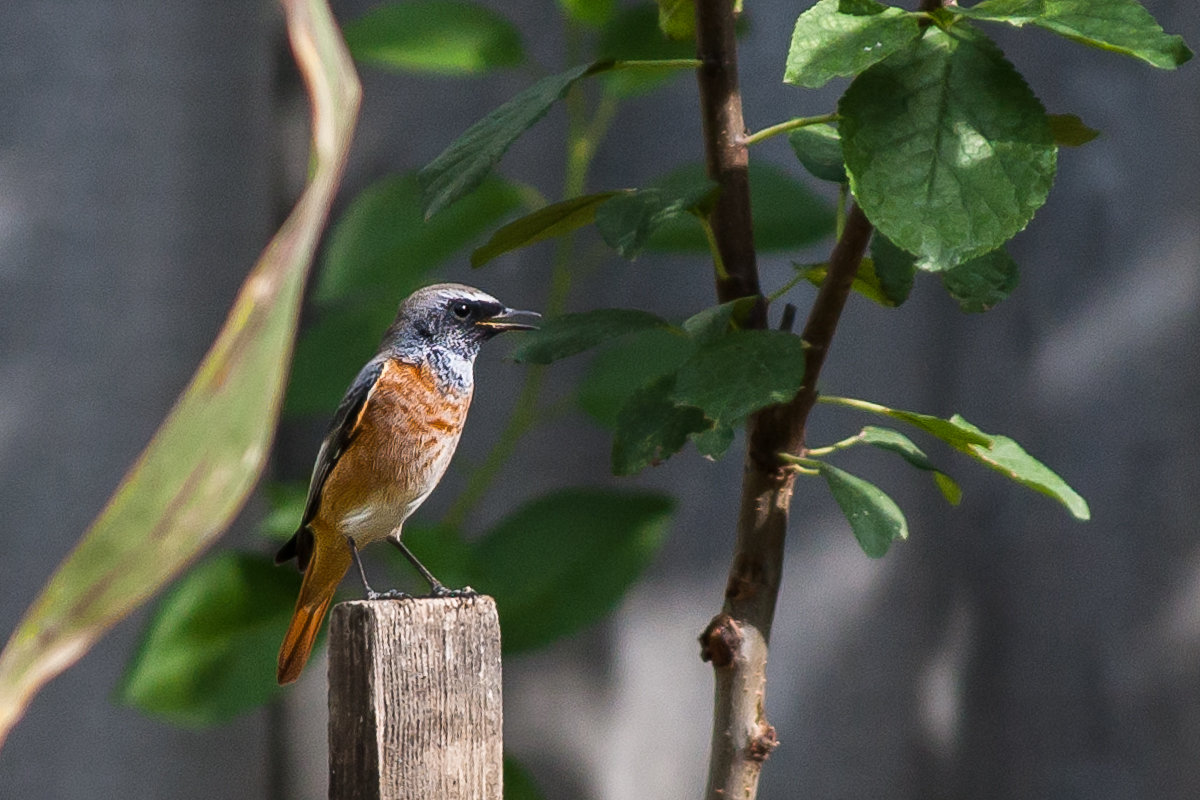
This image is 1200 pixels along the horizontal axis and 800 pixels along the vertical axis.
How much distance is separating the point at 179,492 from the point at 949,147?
1.44 feet

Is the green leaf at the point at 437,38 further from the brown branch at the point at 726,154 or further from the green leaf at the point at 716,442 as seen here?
the green leaf at the point at 716,442

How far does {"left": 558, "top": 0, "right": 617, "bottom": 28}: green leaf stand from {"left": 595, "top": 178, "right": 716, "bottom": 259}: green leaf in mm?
805

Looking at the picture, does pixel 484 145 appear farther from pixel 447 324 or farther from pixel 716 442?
pixel 447 324

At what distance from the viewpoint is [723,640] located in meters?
0.66

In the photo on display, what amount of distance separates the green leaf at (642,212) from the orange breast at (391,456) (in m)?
0.29

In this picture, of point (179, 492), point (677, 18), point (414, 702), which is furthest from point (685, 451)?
point (179, 492)

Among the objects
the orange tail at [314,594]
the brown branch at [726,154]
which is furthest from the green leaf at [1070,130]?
the orange tail at [314,594]

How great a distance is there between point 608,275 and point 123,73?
0.71m

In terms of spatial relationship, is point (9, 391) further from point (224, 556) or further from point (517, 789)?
point (517, 789)

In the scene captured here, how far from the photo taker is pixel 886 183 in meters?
0.52

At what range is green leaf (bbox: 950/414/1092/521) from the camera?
2.15ft

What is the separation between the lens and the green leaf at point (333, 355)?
140 cm

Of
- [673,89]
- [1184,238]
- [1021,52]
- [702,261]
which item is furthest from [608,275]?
[1184,238]

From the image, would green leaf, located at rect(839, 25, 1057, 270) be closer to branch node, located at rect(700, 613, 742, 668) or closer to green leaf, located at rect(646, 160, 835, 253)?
branch node, located at rect(700, 613, 742, 668)
